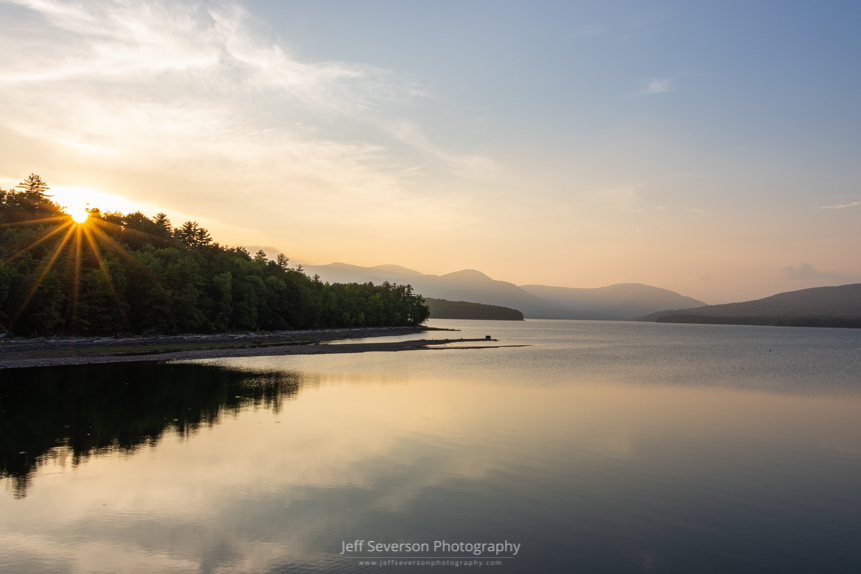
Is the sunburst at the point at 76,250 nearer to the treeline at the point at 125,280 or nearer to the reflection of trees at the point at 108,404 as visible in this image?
the treeline at the point at 125,280

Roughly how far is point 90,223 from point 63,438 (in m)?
89.8

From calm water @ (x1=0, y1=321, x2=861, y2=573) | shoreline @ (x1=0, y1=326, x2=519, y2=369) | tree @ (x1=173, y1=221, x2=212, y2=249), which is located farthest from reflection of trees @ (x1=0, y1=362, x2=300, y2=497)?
tree @ (x1=173, y1=221, x2=212, y2=249)

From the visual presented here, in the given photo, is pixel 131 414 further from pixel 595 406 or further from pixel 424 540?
pixel 595 406

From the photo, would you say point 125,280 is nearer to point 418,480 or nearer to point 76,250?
point 76,250

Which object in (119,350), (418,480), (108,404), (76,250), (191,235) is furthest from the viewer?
(191,235)

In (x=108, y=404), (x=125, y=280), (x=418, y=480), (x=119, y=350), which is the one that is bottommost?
(x=418, y=480)

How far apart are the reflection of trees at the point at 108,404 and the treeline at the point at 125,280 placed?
29174 millimetres

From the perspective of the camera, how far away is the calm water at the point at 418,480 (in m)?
11.9

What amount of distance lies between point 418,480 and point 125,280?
79565 mm

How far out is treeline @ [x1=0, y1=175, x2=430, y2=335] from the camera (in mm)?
68062

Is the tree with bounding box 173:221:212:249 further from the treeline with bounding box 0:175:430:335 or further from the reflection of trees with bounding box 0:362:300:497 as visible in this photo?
the reflection of trees with bounding box 0:362:300:497

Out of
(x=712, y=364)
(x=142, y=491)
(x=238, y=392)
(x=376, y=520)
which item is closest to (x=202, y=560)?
(x=376, y=520)

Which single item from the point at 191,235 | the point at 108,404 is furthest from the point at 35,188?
the point at 108,404

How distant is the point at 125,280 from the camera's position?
80375mm
